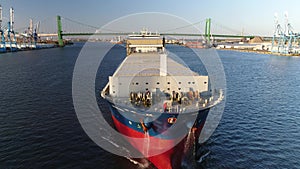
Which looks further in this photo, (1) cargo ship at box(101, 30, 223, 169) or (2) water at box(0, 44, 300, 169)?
(2) water at box(0, 44, 300, 169)

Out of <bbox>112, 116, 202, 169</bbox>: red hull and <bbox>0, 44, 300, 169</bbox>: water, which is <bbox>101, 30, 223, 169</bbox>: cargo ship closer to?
<bbox>112, 116, 202, 169</bbox>: red hull

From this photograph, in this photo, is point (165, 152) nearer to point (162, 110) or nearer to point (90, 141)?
point (162, 110)

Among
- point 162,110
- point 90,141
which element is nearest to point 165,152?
point 162,110

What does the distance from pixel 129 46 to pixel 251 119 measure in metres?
26.4

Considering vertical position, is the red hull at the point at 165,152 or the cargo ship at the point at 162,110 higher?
the cargo ship at the point at 162,110

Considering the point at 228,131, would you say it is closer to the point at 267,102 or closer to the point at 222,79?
the point at 267,102

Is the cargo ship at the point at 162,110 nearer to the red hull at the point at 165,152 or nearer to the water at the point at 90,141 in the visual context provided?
the red hull at the point at 165,152

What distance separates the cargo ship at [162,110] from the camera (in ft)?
59.3

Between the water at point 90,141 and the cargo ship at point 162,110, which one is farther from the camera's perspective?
the water at point 90,141

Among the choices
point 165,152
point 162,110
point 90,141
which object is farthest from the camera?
point 90,141

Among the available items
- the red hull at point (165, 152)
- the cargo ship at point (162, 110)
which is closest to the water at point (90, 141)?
the red hull at point (165, 152)

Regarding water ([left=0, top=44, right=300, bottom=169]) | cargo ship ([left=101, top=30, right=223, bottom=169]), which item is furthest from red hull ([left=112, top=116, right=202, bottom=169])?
water ([left=0, top=44, right=300, bottom=169])

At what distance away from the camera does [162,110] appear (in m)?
17.9

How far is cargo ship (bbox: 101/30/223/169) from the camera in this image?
18078 mm
